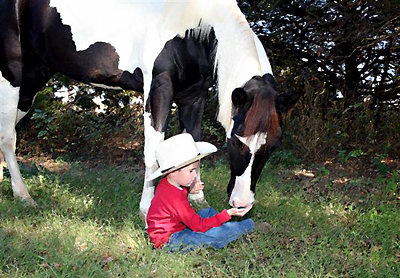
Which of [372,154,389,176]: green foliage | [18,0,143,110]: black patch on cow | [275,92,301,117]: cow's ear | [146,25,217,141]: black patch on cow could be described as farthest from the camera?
[372,154,389,176]: green foliage

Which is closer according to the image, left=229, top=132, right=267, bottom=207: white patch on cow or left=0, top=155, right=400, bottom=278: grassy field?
left=0, top=155, right=400, bottom=278: grassy field

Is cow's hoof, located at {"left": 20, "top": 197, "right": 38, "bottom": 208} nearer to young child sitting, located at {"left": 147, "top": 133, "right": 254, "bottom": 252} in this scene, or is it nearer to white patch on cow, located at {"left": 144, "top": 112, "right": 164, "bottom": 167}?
white patch on cow, located at {"left": 144, "top": 112, "right": 164, "bottom": 167}

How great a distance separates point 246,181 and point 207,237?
18.0 inches

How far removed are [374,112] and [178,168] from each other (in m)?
4.74

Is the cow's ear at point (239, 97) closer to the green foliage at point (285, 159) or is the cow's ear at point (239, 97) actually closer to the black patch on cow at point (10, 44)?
the black patch on cow at point (10, 44)

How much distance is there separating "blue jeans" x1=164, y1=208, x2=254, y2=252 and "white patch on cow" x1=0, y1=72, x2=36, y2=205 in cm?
173

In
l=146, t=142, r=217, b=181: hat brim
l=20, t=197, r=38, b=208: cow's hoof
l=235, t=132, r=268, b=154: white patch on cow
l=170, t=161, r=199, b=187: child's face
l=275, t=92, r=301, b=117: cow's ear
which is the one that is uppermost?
l=275, t=92, r=301, b=117: cow's ear

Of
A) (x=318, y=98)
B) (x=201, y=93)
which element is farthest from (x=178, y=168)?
(x=318, y=98)

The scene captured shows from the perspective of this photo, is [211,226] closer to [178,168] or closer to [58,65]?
[178,168]

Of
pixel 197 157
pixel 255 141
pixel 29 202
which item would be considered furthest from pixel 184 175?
pixel 29 202

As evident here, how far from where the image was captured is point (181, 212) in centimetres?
273

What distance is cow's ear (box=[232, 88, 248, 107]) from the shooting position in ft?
9.22

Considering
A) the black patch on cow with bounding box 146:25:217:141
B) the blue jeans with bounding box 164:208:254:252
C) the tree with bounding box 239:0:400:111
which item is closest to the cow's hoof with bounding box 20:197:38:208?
the black patch on cow with bounding box 146:25:217:141

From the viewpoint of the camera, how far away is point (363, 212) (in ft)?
12.4
